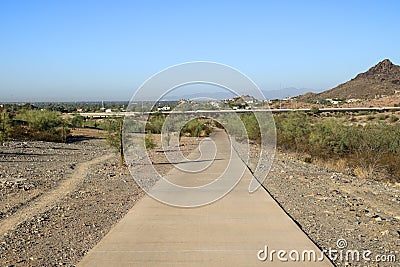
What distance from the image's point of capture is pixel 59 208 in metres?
12.8

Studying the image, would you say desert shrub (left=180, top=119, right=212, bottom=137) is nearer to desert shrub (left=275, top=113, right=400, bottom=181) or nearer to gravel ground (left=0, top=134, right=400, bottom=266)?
desert shrub (left=275, top=113, right=400, bottom=181)

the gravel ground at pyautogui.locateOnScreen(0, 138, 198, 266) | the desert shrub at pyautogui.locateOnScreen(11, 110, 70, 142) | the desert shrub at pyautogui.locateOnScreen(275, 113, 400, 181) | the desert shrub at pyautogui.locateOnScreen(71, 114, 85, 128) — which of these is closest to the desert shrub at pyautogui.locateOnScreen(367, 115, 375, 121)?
the desert shrub at pyautogui.locateOnScreen(275, 113, 400, 181)

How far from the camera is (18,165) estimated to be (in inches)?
896

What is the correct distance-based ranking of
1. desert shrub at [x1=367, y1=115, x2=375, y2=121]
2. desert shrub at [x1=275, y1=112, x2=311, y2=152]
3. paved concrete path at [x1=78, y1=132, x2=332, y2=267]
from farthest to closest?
1. desert shrub at [x1=367, y1=115, x2=375, y2=121]
2. desert shrub at [x1=275, y1=112, x2=311, y2=152]
3. paved concrete path at [x1=78, y1=132, x2=332, y2=267]

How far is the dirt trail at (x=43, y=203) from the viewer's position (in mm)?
11023

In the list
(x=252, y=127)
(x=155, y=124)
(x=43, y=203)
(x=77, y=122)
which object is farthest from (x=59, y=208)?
(x=77, y=122)

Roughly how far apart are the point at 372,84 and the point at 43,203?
11390 centimetres

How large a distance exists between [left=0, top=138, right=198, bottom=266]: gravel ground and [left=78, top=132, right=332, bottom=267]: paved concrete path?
0.50 m

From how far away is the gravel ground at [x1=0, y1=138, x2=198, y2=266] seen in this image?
8.77m

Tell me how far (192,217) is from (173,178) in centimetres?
738

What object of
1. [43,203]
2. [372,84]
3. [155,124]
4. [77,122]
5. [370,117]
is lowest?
[77,122]

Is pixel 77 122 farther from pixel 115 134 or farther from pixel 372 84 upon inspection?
pixel 372 84

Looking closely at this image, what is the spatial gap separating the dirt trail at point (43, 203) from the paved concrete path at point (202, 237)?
2277mm

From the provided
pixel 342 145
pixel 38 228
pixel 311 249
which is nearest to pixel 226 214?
pixel 311 249
